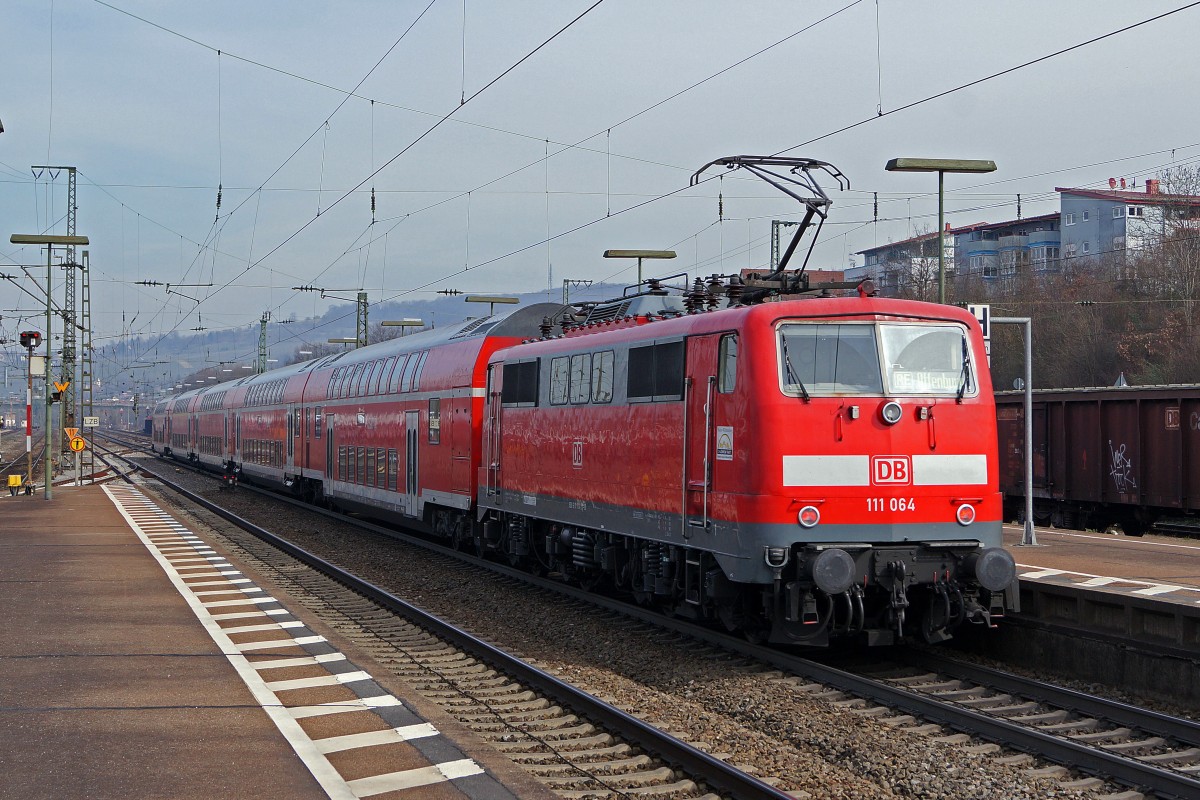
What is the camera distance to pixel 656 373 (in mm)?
13609

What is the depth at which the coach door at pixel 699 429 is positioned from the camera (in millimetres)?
12195

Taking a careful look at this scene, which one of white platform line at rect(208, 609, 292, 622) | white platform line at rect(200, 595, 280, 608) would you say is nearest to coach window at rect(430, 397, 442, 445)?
white platform line at rect(200, 595, 280, 608)

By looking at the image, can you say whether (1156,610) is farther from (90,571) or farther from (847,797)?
(90,571)

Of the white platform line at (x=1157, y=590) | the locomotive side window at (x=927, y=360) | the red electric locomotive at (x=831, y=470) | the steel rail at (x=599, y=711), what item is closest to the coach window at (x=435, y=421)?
the steel rail at (x=599, y=711)

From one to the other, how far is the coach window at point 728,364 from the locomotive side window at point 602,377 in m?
2.88

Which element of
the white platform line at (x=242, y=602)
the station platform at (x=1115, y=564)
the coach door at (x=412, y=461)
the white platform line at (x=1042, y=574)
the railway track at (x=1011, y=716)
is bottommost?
the railway track at (x=1011, y=716)

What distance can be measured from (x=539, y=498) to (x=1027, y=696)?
813 centimetres

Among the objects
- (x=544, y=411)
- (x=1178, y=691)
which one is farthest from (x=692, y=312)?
(x=1178, y=691)

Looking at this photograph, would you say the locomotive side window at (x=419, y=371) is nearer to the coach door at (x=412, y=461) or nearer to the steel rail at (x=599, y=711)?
the coach door at (x=412, y=461)

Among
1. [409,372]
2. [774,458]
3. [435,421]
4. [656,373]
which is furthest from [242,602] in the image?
[409,372]

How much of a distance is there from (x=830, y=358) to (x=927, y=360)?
3.36 ft

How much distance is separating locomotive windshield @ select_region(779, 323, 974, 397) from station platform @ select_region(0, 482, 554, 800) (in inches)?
187

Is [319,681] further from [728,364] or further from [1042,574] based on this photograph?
[1042,574]

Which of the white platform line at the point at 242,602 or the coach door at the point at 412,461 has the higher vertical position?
the coach door at the point at 412,461
